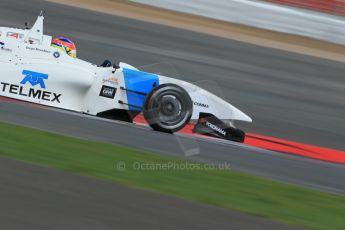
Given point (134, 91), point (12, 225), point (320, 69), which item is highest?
point (320, 69)

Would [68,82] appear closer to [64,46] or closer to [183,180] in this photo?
[64,46]

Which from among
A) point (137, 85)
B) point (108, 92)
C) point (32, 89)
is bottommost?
point (32, 89)

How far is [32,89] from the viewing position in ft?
27.1

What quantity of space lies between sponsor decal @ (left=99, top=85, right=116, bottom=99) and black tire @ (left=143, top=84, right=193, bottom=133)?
1.44 ft

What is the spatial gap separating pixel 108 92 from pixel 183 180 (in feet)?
8.46

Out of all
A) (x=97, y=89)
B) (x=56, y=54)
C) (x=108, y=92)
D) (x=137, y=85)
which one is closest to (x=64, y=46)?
(x=56, y=54)

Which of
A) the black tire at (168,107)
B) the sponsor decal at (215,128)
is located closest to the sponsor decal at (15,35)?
the black tire at (168,107)

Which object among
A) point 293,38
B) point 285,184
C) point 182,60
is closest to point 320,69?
point 293,38

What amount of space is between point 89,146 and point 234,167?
4.91 feet

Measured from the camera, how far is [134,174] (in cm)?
593

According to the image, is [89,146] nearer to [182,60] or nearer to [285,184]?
[285,184]

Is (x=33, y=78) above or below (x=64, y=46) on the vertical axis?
below

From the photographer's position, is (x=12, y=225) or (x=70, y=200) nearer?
(x=12, y=225)

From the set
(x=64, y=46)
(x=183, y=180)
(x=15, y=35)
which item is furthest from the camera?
(x=64, y=46)
